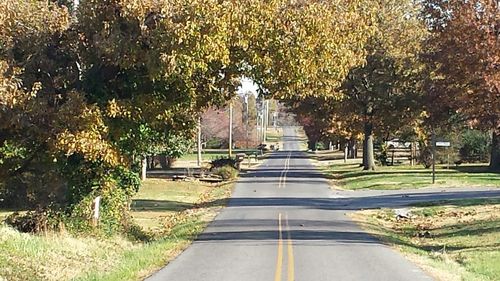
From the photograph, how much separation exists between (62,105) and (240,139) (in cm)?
11962

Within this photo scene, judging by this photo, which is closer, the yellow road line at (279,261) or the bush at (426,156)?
the yellow road line at (279,261)

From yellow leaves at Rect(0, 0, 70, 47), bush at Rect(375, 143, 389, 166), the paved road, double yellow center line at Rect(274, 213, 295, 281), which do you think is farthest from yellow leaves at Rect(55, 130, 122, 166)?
bush at Rect(375, 143, 389, 166)

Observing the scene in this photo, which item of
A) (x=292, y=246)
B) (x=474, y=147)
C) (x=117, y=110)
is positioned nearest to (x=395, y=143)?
(x=474, y=147)

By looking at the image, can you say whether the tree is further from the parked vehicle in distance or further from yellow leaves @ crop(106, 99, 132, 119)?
the parked vehicle in distance

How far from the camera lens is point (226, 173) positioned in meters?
59.9

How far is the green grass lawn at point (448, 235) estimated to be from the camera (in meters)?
16.6

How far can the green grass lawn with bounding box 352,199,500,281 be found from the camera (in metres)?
16.6

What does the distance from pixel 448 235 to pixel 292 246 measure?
6494 mm

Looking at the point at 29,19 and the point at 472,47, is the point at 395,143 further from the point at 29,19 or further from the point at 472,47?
the point at 29,19

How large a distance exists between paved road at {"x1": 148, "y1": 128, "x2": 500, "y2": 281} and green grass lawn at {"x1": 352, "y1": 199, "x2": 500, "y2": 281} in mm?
660

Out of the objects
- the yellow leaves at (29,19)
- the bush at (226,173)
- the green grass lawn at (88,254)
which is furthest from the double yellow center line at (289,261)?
the bush at (226,173)

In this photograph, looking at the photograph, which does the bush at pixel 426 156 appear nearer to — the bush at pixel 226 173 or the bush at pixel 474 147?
the bush at pixel 474 147

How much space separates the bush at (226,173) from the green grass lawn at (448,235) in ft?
89.2

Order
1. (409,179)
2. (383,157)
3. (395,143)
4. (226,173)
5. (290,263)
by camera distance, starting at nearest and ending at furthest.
Answer: (290,263)
(409,179)
(226,173)
(383,157)
(395,143)
